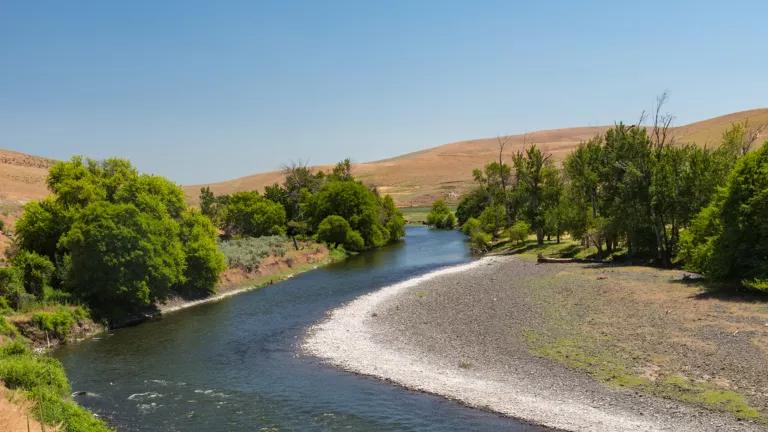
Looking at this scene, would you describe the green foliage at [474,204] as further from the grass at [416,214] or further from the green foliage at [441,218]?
the grass at [416,214]

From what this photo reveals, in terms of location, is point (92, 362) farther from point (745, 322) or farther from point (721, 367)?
point (745, 322)

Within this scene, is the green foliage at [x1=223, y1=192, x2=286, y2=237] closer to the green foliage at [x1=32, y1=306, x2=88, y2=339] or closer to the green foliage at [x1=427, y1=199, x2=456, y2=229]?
the green foliage at [x1=32, y1=306, x2=88, y2=339]

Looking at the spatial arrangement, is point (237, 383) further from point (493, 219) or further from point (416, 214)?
point (416, 214)

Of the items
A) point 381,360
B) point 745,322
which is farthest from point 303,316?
point 745,322

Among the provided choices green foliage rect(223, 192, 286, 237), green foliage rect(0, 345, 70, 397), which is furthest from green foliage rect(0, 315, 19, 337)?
green foliage rect(223, 192, 286, 237)

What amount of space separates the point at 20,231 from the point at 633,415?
51219 mm

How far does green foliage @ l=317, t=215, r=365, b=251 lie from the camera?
292 feet

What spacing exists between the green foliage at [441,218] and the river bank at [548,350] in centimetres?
8209

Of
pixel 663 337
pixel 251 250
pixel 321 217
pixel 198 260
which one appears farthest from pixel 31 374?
pixel 321 217

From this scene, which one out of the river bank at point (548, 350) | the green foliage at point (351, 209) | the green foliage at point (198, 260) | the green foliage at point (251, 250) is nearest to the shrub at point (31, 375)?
the river bank at point (548, 350)

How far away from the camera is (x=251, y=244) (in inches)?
3029

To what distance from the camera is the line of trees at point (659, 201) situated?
40531mm

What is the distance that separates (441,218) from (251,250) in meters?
74.4

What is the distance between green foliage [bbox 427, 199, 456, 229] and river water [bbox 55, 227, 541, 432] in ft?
287
